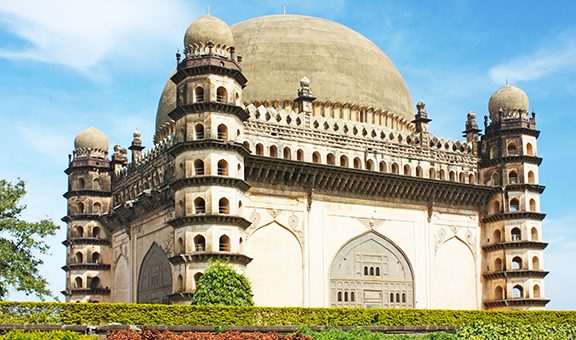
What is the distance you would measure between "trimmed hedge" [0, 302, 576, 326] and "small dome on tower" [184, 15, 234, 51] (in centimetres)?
1087

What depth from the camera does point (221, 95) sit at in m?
31.0

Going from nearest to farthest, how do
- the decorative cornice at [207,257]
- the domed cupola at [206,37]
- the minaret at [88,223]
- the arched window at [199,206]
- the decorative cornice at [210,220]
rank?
the decorative cornice at [207,257]
the decorative cornice at [210,220]
the arched window at [199,206]
the domed cupola at [206,37]
the minaret at [88,223]

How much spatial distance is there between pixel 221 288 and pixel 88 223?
51.9 feet

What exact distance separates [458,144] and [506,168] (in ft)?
8.18

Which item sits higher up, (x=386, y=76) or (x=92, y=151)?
(x=386, y=76)

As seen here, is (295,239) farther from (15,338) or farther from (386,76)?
(15,338)

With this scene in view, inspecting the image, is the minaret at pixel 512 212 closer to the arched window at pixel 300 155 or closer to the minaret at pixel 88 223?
the arched window at pixel 300 155

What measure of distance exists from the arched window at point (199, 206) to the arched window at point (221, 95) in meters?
3.94

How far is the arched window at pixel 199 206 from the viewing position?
98.0 feet

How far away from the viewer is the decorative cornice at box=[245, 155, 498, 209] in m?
32.3

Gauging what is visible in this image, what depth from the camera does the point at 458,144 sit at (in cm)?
3856

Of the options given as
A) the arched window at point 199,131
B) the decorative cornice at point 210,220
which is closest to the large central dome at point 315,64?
the arched window at point 199,131

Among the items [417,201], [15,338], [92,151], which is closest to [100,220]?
[92,151]

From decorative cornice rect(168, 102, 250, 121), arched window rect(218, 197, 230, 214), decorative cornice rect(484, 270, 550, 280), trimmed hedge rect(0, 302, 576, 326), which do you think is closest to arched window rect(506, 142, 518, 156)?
decorative cornice rect(484, 270, 550, 280)
